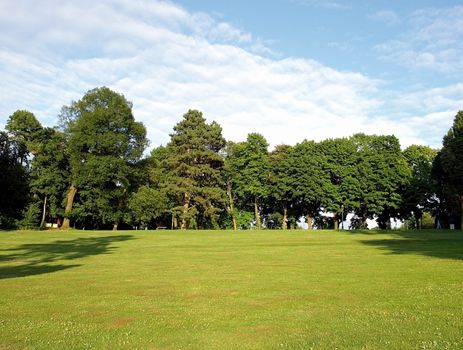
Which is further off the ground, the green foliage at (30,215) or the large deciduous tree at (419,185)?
the large deciduous tree at (419,185)

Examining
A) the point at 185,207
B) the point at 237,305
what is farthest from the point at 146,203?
the point at 237,305

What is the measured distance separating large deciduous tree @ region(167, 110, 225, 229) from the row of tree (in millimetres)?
210

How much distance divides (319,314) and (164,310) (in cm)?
471

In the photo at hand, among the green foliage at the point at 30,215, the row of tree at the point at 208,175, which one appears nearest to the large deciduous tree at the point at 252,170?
the row of tree at the point at 208,175

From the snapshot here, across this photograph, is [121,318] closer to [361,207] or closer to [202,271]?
[202,271]

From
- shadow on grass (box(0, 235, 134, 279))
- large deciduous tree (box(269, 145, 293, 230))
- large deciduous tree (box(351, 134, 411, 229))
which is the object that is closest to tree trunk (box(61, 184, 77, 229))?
shadow on grass (box(0, 235, 134, 279))

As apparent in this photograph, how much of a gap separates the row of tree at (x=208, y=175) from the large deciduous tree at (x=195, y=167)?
21cm

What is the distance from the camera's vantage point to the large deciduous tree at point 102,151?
6919cm

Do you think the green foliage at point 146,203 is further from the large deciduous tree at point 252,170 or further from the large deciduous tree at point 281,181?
the large deciduous tree at point 281,181

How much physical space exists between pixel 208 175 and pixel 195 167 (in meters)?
3.66

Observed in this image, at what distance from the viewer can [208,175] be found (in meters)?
82.2

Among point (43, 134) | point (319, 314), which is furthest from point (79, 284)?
point (43, 134)

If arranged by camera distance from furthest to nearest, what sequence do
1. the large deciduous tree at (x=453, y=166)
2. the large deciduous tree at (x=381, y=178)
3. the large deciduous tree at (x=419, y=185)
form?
1. the large deciduous tree at (x=381, y=178)
2. the large deciduous tree at (x=419, y=185)
3. the large deciduous tree at (x=453, y=166)

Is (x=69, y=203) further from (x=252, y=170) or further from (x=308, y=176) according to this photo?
(x=308, y=176)
